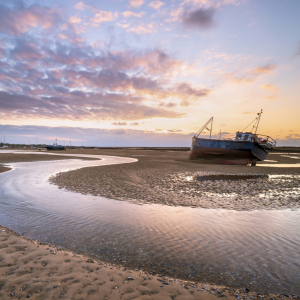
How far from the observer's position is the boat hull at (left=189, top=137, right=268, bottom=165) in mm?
36278

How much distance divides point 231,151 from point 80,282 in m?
37.5

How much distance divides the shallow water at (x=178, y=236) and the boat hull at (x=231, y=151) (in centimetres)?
2880

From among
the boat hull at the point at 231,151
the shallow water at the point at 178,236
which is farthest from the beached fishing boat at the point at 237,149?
the shallow water at the point at 178,236

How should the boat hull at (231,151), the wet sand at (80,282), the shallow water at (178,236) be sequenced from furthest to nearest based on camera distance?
Result: the boat hull at (231,151), the shallow water at (178,236), the wet sand at (80,282)

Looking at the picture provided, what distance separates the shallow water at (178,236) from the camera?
16.0ft

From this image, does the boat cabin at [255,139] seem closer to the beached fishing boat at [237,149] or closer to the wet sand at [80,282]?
the beached fishing boat at [237,149]

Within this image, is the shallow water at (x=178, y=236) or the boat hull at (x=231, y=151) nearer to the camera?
the shallow water at (x=178, y=236)

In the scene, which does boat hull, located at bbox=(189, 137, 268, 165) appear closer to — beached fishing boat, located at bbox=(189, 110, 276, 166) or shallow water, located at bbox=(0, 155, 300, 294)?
beached fishing boat, located at bbox=(189, 110, 276, 166)

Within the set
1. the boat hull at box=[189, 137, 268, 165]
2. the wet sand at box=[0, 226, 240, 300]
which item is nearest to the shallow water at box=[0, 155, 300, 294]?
the wet sand at box=[0, 226, 240, 300]

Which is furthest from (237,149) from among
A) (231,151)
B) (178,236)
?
(178,236)

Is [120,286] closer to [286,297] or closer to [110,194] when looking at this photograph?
[286,297]

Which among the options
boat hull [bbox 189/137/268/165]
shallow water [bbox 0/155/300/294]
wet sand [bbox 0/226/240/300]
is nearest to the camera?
wet sand [bbox 0/226/240/300]

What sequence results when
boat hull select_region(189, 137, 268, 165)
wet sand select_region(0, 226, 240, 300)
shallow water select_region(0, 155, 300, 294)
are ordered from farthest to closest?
1. boat hull select_region(189, 137, 268, 165)
2. shallow water select_region(0, 155, 300, 294)
3. wet sand select_region(0, 226, 240, 300)

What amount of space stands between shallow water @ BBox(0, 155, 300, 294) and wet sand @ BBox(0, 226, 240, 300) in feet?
1.43
